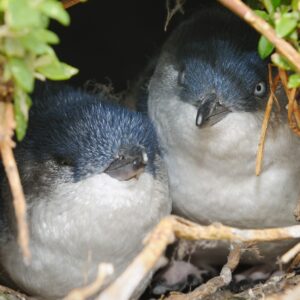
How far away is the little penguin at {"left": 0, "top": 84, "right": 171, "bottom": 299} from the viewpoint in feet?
5.67

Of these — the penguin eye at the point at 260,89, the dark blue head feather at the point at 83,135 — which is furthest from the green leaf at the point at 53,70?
the penguin eye at the point at 260,89

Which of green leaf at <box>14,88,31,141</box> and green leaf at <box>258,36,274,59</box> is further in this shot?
green leaf at <box>258,36,274,59</box>

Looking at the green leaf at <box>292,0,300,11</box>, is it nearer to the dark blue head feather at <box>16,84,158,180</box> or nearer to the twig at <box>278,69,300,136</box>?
the twig at <box>278,69,300,136</box>

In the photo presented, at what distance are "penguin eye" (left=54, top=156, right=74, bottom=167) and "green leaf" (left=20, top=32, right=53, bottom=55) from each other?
48cm

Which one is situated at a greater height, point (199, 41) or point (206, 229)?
point (199, 41)

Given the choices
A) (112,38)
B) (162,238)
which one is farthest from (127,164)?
(112,38)

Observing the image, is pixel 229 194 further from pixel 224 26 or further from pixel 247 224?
pixel 224 26

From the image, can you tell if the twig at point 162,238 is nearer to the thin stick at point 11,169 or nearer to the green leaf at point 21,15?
the thin stick at point 11,169

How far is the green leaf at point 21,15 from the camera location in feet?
4.13

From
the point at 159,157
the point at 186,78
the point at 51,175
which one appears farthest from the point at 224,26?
the point at 51,175

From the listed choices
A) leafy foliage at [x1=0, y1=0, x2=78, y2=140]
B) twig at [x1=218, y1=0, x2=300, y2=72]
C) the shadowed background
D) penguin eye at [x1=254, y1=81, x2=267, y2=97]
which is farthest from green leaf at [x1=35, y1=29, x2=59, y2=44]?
the shadowed background

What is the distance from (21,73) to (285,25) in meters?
0.61

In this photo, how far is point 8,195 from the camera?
75.3 inches

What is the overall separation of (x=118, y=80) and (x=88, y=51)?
21 centimetres
